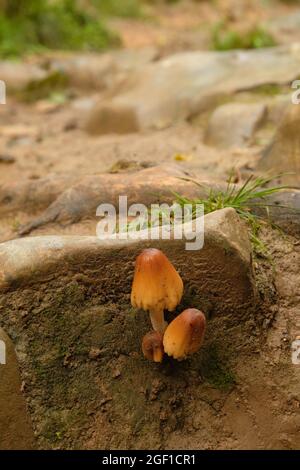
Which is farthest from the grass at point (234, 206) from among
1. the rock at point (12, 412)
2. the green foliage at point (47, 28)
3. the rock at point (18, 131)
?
the green foliage at point (47, 28)

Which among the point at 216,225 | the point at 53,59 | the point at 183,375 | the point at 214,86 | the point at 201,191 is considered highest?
the point at 53,59

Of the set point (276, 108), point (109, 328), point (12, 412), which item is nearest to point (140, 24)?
point (276, 108)

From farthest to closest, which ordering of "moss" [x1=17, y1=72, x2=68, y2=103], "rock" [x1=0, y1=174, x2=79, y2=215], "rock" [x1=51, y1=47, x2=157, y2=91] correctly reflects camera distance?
1. "rock" [x1=51, y1=47, x2=157, y2=91]
2. "moss" [x1=17, y1=72, x2=68, y2=103]
3. "rock" [x1=0, y1=174, x2=79, y2=215]

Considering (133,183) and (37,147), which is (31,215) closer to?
(133,183)

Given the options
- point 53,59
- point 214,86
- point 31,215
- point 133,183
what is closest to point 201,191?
point 133,183

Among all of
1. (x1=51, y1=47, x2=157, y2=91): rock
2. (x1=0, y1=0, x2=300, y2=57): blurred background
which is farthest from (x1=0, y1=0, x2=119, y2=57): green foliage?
(x1=51, y1=47, x2=157, y2=91): rock

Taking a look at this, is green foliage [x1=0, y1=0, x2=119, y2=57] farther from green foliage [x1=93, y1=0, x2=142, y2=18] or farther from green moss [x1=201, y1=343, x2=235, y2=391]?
green moss [x1=201, y1=343, x2=235, y2=391]

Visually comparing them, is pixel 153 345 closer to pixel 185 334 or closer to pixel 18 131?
pixel 185 334
